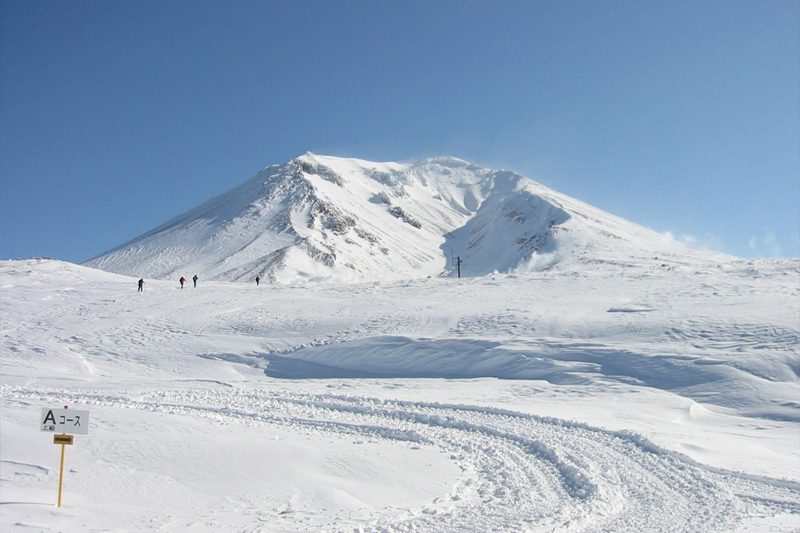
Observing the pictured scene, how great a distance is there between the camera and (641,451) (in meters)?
10.5

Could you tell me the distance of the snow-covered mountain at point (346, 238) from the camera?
330 feet

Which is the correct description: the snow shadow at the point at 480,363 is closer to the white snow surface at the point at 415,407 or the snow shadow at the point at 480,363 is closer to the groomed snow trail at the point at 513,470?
the white snow surface at the point at 415,407

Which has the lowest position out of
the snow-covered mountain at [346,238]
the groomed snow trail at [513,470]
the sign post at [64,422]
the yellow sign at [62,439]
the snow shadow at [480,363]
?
the groomed snow trail at [513,470]

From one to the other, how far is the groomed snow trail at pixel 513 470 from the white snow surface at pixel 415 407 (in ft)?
0.16

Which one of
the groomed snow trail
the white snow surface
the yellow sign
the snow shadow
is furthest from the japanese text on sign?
the snow shadow

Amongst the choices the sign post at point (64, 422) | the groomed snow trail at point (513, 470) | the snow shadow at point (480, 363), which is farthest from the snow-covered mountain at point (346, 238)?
the sign post at point (64, 422)

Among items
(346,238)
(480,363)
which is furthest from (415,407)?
(346,238)

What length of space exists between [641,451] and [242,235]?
11613 cm

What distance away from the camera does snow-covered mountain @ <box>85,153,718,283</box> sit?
100 meters

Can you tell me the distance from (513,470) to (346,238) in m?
114

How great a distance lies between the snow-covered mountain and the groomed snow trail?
7864cm

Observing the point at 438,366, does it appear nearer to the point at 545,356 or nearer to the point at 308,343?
the point at 545,356

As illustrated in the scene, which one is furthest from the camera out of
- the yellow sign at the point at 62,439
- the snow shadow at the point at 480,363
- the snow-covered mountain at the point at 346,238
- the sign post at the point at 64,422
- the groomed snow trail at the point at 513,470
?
the snow-covered mountain at the point at 346,238

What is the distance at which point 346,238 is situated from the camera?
122000 mm
